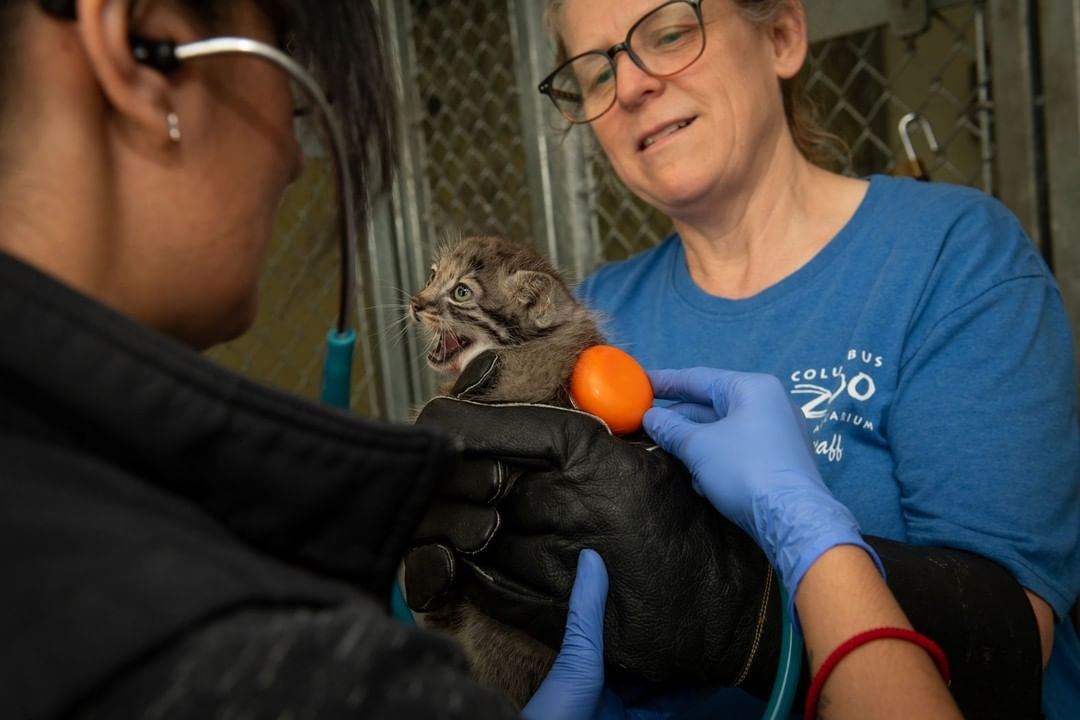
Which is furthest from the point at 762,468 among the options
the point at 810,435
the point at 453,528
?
the point at 453,528

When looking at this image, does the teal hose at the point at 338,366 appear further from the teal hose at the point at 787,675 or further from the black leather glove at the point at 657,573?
the teal hose at the point at 787,675

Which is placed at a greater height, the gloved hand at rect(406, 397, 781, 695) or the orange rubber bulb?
the orange rubber bulb

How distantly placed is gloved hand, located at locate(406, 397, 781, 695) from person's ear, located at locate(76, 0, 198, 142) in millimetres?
688

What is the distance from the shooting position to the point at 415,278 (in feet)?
9.45

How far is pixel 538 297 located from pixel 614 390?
0.37 meters

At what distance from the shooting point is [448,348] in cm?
165

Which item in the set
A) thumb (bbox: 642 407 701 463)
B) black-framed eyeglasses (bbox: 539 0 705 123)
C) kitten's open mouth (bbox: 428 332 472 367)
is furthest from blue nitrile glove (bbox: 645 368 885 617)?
black-framed eyeglasses (bbox: 539 0 705 123)

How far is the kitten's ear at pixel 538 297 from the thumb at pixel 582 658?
1.98 ft

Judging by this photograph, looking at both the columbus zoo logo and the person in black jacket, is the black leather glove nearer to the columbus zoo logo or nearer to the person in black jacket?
the columbus zoo logo

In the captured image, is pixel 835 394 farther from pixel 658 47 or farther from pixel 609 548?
pixel 658 47

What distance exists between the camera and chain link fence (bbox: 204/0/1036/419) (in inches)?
80.0

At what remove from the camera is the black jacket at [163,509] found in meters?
0.38

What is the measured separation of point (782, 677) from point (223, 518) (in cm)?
75

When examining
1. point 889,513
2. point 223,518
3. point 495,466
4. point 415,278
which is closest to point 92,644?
point 223,518
